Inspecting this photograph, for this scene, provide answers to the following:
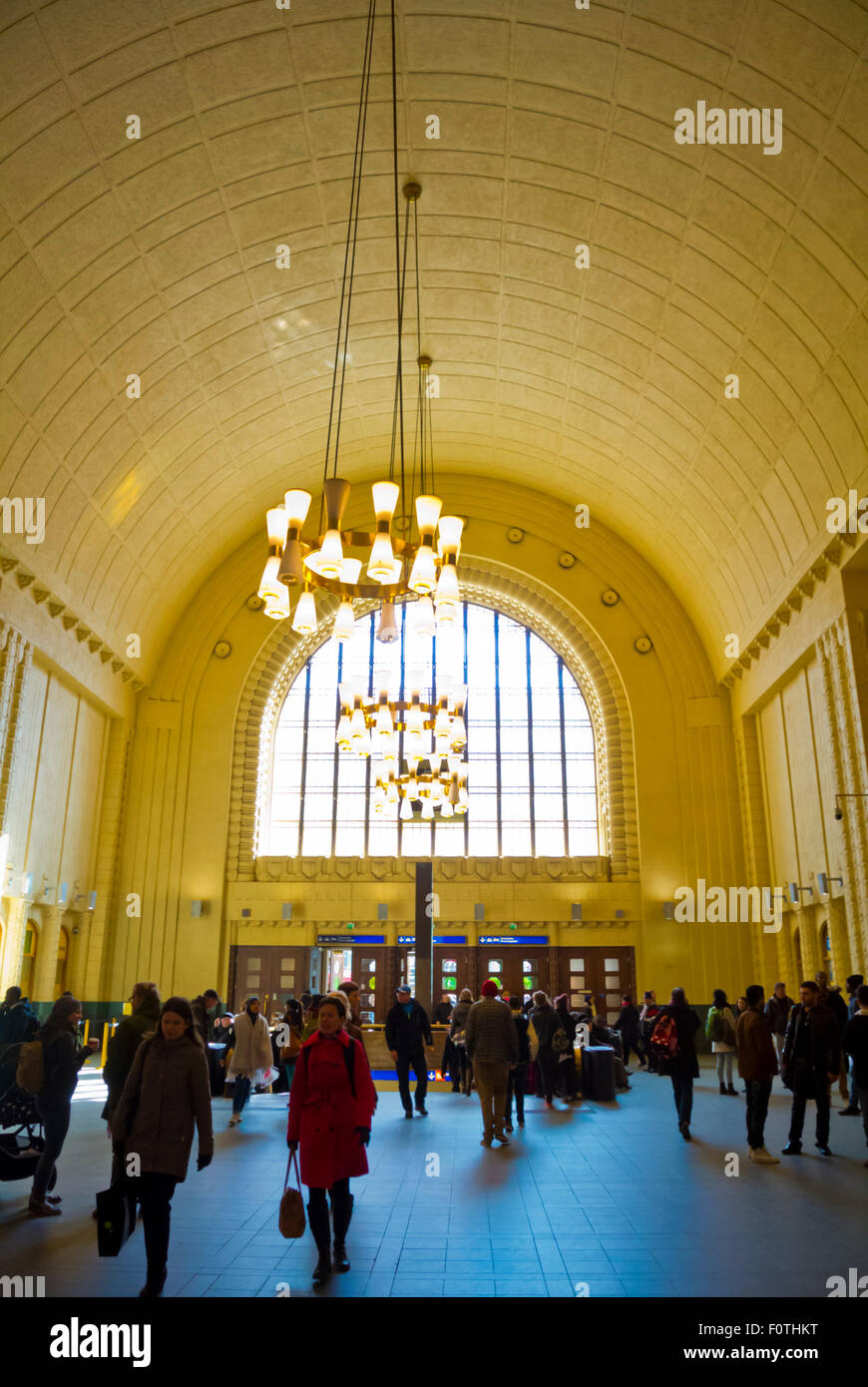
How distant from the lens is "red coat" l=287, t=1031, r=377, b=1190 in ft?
15.5

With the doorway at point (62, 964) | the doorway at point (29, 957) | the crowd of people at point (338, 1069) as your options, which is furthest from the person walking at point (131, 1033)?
the doorway at point (62, 964)

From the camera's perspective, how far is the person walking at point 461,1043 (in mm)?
10742

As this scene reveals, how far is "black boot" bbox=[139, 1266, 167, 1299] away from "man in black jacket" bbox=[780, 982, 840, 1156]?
5306 mm

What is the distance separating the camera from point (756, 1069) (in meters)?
7.30

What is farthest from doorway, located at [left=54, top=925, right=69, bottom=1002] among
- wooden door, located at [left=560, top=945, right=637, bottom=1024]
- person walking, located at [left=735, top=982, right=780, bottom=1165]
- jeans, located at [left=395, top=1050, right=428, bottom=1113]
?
person walking, located at [left=735, top=982, right=780, bottom=1165]

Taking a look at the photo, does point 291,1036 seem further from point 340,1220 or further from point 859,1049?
point 859,1049

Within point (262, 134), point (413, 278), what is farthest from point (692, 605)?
point (262, 134)

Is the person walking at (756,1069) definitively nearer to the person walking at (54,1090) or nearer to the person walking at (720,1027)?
the person walking at (720,1027)

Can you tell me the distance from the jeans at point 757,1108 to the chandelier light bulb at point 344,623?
4.81 m

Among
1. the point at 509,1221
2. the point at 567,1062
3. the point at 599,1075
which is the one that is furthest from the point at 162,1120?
the point at 599,1075

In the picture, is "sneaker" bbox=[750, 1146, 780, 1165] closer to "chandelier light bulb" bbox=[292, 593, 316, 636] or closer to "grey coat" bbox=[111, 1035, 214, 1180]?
"grey coat" bbox=[111, 1035, 214, 1180]

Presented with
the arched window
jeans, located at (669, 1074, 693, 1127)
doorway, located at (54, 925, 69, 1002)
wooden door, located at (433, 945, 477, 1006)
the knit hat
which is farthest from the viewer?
the arched window
